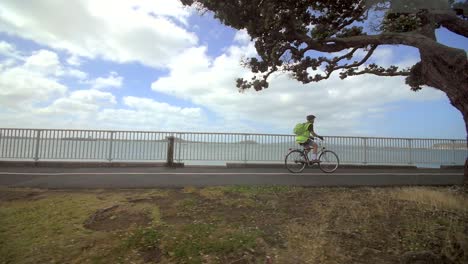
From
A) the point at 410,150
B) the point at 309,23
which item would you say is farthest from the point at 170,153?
the point at 410,150

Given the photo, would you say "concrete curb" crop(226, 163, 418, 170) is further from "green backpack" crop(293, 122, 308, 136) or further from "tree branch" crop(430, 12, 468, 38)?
"tree branch" crop(430, 12, 468, 38)

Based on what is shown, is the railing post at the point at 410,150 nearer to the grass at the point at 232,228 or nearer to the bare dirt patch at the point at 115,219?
the grass at the point at 232,228

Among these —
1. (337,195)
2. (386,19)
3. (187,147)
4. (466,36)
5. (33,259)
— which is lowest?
(33,259)

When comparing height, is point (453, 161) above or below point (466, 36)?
below

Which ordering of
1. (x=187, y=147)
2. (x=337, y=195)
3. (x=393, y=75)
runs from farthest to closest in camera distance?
(x=187, y=147), (x=393, y=75), (x=337, y=195)

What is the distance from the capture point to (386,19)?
8336mm

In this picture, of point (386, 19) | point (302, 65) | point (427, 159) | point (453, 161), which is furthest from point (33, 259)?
point (453, 161)

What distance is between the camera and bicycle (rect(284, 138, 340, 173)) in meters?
11.1

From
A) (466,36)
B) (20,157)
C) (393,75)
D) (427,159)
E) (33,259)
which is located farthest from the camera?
(427,159)

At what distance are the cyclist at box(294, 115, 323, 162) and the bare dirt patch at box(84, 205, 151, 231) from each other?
280 inches

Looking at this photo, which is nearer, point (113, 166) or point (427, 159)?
→ point (113, 166)

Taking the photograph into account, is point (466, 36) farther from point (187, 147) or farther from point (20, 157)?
point (20, 157)

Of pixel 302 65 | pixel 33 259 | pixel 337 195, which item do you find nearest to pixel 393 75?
pixel 302 65

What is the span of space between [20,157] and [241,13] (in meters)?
11.1
